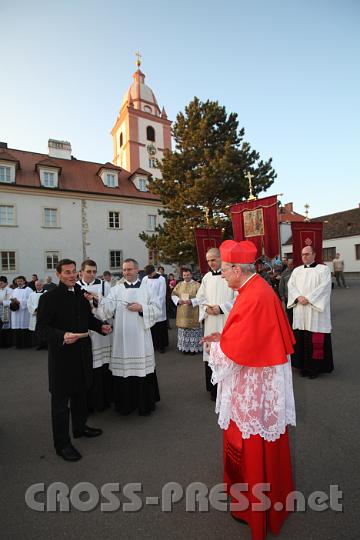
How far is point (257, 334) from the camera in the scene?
2.05 m

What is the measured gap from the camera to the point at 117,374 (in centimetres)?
414

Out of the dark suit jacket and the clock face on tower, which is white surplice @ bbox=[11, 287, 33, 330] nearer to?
the dark suit jacket

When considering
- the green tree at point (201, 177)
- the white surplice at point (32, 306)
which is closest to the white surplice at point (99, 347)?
the white surplice at point (32, 306)

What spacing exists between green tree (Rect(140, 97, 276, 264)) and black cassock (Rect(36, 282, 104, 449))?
15657 millimetres

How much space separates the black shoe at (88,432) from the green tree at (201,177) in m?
15.6

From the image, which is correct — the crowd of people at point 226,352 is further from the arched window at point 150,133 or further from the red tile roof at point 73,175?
the arched window at point 150,133

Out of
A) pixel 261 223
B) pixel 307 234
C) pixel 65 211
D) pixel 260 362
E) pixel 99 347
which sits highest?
pixel 65 211

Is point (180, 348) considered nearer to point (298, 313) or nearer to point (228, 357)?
point (298, 313)

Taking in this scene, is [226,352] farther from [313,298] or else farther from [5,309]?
[5,309]

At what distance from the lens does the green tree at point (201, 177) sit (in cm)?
1855

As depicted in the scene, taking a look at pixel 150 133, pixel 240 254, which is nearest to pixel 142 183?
pixel 150 133

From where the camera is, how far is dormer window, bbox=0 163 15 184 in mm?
22703

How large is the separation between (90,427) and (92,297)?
65.5 inches

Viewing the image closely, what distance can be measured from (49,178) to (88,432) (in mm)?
24641
